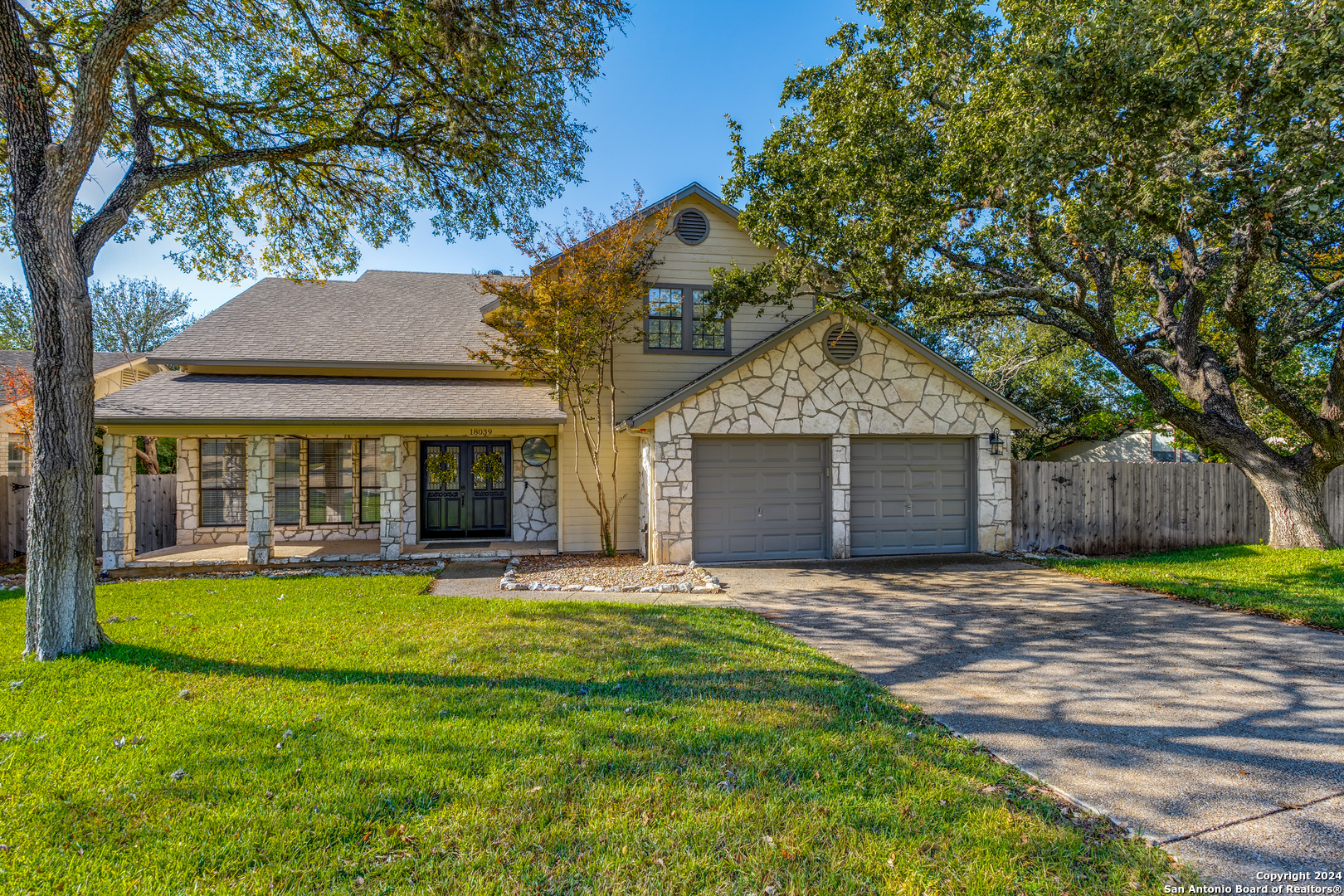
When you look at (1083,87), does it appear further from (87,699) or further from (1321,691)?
(87,699)

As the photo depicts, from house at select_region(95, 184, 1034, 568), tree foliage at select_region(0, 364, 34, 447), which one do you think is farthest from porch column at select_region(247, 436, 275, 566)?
tree foliage at select_region(0, 364, 34, 447)

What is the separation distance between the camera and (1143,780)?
351cm

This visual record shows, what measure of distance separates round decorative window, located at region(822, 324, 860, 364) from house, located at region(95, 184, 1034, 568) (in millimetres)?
33

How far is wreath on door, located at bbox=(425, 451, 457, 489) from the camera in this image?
13.0m

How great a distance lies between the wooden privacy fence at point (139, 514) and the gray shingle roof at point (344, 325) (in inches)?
120

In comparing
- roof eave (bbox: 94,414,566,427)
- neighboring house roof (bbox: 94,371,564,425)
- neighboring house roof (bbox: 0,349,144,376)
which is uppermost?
neighboring house roof (bbox: 0,349,144,376)

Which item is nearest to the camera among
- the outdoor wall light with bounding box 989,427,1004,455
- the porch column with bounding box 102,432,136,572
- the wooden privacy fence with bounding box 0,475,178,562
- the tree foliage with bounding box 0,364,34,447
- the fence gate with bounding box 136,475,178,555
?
the porch column with bounding box 102,432,136,572

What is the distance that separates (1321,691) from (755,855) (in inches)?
202

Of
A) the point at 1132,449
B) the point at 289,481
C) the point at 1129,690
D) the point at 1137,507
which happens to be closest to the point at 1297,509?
the point at 1137,507

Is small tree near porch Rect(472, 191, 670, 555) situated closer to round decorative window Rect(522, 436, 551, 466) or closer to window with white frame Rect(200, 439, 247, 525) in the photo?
round decorative window Rect(522, 436, 551, 466)

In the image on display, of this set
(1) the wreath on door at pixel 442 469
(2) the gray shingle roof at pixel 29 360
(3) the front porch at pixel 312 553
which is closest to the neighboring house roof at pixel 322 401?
(1) the wreath on door at pixel 442 469

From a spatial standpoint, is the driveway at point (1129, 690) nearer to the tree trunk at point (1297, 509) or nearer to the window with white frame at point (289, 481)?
the tree trunk at point (1297, 509)

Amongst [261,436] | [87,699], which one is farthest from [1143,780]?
[261,436]

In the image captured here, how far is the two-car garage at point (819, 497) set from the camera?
10539 millimetres
